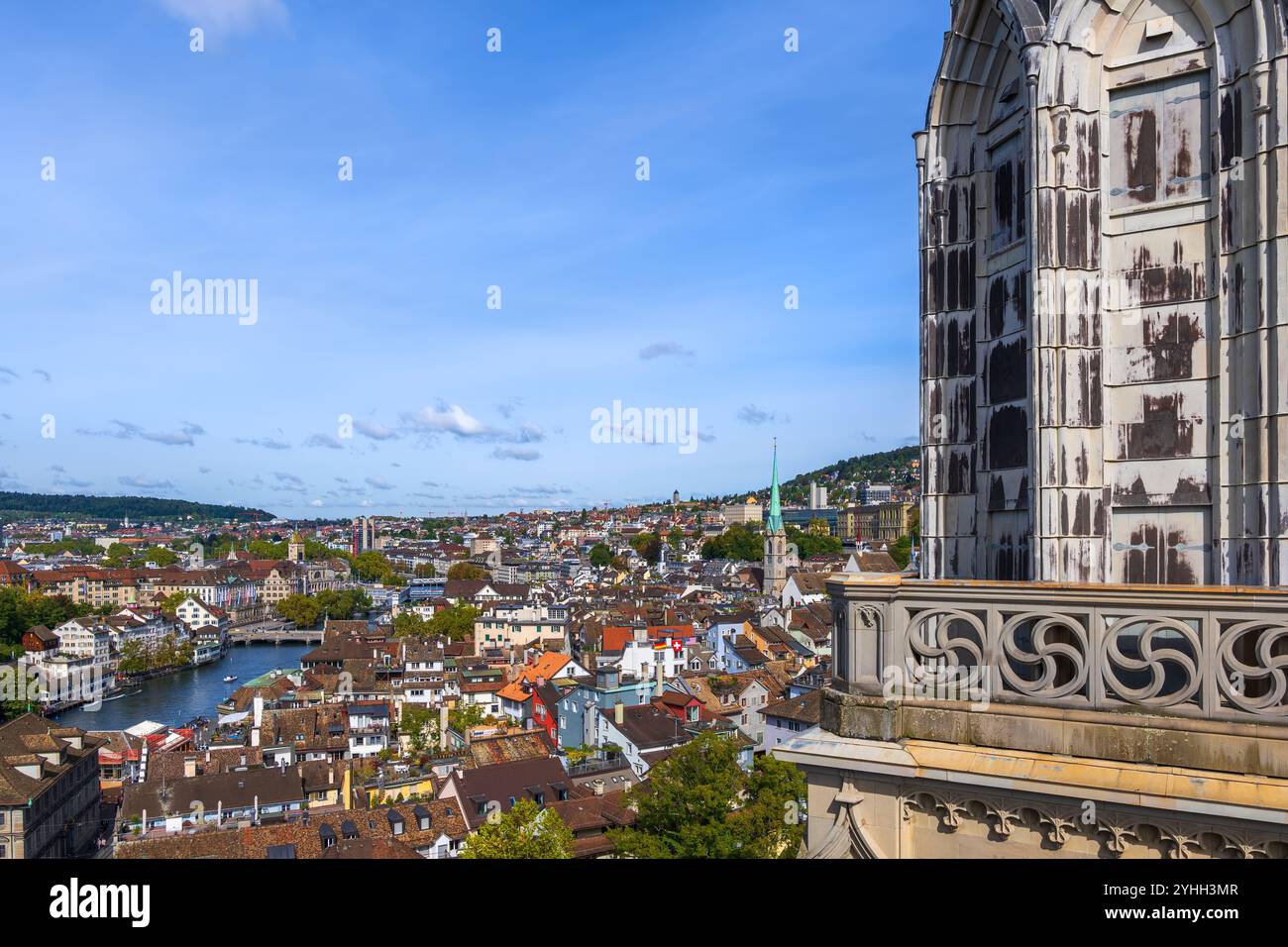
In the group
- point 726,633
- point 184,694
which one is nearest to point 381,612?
point 184,694

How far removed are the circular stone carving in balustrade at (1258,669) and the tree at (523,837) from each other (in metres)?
23.9

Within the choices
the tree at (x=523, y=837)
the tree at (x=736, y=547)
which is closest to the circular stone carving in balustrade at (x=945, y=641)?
the tree at (x=523, y=837)

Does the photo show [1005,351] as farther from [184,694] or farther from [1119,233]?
[184,694]

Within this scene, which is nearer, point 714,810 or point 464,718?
point 714,810

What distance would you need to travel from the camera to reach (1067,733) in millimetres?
4234

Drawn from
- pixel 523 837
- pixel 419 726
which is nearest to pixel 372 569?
pixel 419 726

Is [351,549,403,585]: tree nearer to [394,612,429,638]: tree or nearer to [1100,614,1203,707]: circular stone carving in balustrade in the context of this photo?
[394,612,429,638]: tree

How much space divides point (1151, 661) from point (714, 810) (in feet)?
92.3

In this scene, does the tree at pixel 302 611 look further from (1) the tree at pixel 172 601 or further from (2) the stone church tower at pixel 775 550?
(2) the stone church tower at pixel 775 550

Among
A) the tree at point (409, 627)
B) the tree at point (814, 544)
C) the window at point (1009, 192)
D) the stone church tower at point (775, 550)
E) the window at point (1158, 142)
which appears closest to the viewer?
the window at point (1158, 142)

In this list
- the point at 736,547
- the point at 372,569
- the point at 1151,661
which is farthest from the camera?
the point at 372,569

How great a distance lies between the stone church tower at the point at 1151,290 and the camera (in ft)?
17.0

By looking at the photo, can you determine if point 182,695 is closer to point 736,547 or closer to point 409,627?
point 409,627
